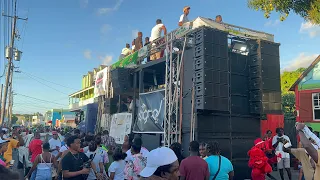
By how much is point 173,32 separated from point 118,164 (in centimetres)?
579

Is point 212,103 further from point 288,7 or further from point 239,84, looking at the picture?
point 288,7

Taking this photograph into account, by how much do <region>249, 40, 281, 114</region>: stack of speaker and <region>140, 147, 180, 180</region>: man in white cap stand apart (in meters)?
7.64

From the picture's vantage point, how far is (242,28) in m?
9.98

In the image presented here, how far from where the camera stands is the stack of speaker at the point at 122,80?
12470 millimetres

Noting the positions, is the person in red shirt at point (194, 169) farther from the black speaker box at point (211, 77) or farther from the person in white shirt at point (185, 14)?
the person in white shirt at point (185, 14)

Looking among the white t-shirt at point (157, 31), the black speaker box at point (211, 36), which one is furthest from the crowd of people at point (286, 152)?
the white t-shirt at point (157, 31)

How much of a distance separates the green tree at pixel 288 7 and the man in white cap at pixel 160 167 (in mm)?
6817

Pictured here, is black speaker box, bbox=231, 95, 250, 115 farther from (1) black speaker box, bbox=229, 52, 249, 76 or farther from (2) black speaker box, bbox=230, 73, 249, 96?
(1) black speaker box, bbox=229, 52, 249, 76

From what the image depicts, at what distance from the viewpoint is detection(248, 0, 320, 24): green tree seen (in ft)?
25.5

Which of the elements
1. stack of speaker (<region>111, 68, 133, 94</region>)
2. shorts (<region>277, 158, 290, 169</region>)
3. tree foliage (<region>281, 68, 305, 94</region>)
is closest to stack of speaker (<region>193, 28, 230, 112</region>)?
shorts (<region>277, 158, 290, 169</region>)

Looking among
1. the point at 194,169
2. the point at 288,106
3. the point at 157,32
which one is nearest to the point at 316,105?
the point at 288,106

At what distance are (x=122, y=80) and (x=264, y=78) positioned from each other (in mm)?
5877

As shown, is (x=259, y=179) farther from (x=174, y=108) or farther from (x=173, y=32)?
(x=173, y=32)

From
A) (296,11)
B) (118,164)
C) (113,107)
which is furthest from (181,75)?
(113,107)
